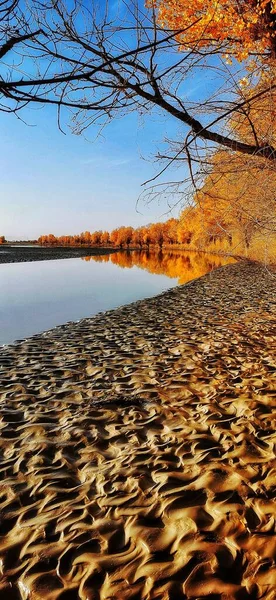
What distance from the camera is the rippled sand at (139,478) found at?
2.75m

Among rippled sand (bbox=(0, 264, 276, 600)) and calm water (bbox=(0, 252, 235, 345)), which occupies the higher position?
rippled sand (bbox=(0, 264, 276, 600))

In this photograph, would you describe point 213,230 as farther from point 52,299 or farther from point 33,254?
point 33,254

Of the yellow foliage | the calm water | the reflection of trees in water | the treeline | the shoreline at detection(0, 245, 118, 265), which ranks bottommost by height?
the calm water

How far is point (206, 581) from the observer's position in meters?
2.63

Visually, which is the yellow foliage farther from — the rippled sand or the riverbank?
the riverbank

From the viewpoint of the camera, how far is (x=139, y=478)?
385cm

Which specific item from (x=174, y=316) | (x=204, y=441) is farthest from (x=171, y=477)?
(x=174, y=316)

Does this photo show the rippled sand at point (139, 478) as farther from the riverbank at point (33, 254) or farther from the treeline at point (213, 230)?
the riverbank at point (33, 254)

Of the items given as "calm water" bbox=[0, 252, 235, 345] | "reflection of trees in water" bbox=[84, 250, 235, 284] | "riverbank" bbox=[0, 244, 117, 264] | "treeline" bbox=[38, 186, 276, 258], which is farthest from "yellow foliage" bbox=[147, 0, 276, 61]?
"riverbank" bbox=[0, 244, 117, 264]

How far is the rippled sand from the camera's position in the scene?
2750mm

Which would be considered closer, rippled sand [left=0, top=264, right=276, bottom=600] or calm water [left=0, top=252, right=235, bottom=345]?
rippled sand [left=0, top=264, right=276, bottom=600]

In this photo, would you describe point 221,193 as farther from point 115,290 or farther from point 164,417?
point 115,290

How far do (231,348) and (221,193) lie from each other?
385 centimetres

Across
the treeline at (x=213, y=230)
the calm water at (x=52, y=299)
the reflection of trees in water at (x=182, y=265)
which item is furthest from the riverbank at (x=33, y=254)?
the calm water at (x=52, y=299)
